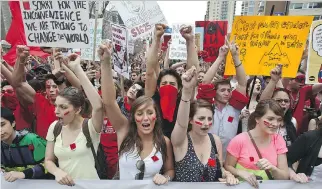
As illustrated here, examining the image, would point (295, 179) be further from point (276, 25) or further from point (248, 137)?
point (276, 25)

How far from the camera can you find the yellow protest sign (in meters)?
4.37

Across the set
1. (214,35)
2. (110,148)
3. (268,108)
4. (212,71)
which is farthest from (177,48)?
(268,108)

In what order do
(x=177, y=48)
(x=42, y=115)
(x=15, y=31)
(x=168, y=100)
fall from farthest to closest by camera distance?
(x=177, y=48)
(x=15, y=31)
(x=42, y=115)
(x=168, y=100)

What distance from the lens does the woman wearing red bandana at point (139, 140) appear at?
2.80 meters

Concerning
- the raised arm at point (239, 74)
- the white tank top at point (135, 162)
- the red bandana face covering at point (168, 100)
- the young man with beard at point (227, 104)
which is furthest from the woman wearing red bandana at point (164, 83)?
the white tank top at point (135, 162)

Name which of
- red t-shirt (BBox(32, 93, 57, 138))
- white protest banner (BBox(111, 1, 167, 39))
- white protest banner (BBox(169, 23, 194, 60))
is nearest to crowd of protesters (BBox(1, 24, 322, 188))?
red t-shirt (BBox(32, 93, 57, 138))

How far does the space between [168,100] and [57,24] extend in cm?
152

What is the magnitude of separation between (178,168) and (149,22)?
3.17 m

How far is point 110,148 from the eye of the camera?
350 centimetres

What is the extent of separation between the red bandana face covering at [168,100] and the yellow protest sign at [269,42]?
107 centimetres

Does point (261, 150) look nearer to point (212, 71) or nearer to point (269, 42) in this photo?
point (212, 71)

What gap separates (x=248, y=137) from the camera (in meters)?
3.08

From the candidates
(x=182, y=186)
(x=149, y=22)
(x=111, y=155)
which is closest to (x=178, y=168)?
(x=182, y=186)

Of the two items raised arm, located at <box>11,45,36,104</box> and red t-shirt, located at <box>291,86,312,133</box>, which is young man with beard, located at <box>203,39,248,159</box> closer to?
red t-shirt, located at <box>291,86,312,133</box>
